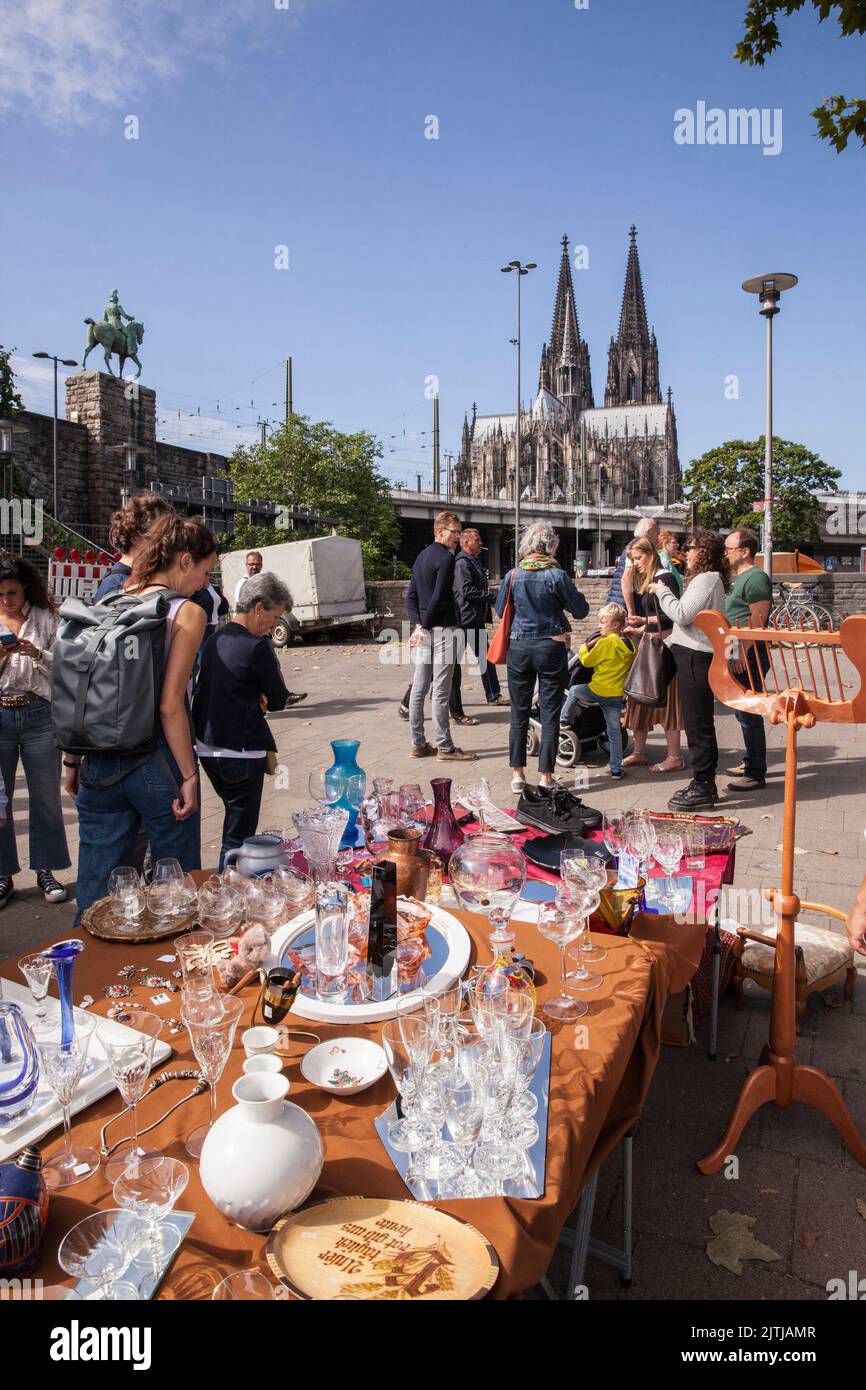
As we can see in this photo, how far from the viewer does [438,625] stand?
7766 millimetres

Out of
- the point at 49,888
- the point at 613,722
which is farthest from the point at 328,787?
the point at 613,722

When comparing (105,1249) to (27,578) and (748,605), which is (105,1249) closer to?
(27,578)

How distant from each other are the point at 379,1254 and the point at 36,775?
4033 millimetres

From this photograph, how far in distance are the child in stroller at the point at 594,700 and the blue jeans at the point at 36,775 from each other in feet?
13.0

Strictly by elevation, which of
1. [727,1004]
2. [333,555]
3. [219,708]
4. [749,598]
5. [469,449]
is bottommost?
[727,1004]

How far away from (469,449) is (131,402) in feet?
232

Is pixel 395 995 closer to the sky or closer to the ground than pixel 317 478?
closer to the ground

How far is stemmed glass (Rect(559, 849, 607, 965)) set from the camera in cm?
240

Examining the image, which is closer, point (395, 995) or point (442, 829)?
point (395, 995)

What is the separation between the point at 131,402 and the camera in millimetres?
28844
